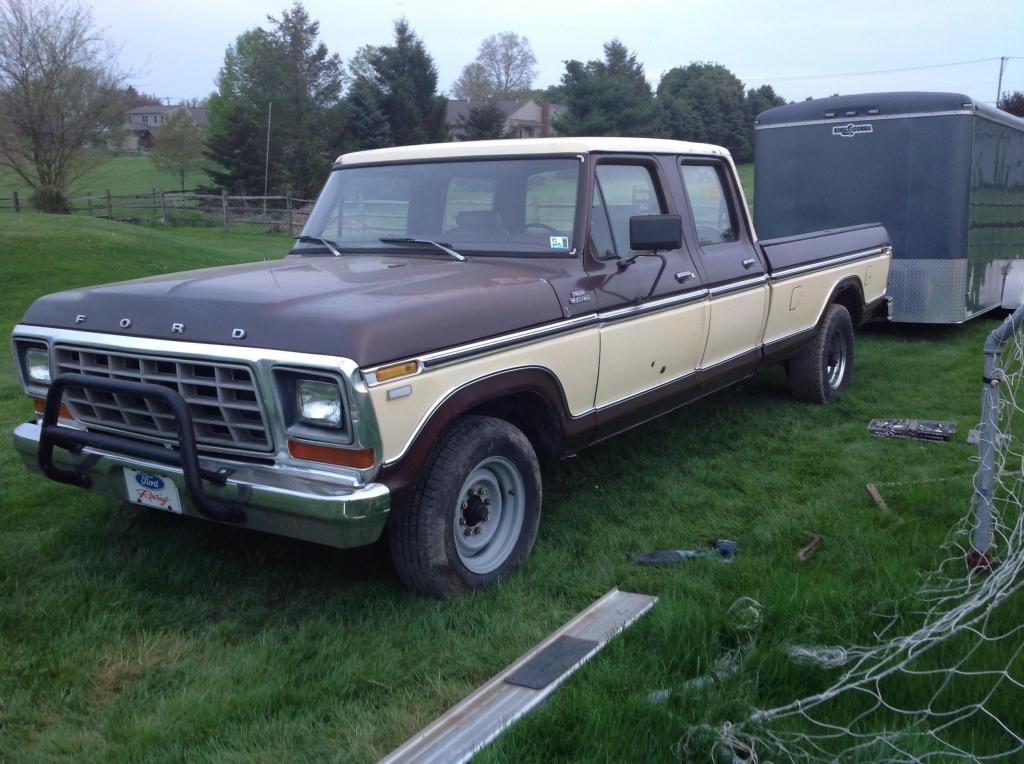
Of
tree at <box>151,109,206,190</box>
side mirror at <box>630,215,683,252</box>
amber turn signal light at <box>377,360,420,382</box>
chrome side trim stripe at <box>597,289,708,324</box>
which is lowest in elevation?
amber turn signal light at <box>377,360,420,382</box>

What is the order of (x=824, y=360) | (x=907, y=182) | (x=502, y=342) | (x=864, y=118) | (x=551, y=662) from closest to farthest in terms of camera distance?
(x=551, y=662)
(x=502, y=342)
(x=824, y=360)
(x=907, y=182)
(x=864, y=118)

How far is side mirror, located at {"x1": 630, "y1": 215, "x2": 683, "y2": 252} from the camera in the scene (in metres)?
4.76

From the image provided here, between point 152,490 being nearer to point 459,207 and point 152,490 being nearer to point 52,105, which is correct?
point 459,207

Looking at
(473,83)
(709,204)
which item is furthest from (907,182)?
(473,83)

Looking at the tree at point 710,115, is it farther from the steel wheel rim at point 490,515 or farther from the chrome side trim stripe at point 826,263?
the steel wheel rim at point 490,515

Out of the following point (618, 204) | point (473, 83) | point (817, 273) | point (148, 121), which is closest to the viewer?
point (618, 204)

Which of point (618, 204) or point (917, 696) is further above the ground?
point (618, 204)

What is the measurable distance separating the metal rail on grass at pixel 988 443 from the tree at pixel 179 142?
4759cm

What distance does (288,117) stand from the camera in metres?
29.9

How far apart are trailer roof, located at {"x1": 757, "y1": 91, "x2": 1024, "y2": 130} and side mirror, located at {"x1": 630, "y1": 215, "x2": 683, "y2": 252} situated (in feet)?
20.9

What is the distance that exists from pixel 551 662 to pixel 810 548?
165 centimetres

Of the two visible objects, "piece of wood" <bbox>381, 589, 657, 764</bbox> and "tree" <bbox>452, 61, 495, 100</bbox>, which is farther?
"tree" <bbox>452, 61, 495, 100</bbox>

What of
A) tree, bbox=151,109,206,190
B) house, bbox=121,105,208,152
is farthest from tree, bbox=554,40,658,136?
house, bbox=121,105,208,152

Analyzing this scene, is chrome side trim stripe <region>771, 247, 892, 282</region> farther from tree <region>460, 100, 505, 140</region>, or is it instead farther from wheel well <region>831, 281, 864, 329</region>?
tree <region>460, 100, 505, 140</region>
